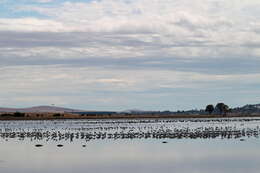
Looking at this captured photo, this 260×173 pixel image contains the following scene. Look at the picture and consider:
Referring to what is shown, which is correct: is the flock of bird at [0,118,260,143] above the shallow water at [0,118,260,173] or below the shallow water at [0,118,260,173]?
above

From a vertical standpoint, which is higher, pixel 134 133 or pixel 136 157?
pixel 134 133

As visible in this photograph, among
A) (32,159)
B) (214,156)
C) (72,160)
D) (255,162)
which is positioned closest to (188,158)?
(214,156)

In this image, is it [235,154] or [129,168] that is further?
[235,154]

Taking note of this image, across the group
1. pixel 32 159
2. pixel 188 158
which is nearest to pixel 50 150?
pixel 32 159

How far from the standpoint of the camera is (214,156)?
36625 mm

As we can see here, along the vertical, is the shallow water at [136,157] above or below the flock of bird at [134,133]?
below

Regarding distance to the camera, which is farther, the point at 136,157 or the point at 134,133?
the point at 134,133

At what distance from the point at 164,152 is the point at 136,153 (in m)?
1.90

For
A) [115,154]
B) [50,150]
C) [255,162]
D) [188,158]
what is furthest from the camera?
[50,150]

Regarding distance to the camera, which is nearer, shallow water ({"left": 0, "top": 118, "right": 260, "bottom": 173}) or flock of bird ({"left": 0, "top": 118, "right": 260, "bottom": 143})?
shallow water ({"left": 0, "top": 118, "right": 260, "bottom": 173})

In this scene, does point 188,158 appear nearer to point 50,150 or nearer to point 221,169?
point 221,169

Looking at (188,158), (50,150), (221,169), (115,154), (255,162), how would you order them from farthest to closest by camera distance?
1. (50,150)
2. (115,154)
3. (188,158)
4. (255,162)
5. (221,169)

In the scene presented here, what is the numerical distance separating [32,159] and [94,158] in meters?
4.02

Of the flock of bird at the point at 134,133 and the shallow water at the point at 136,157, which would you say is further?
the flock of bird at the point at 134,133
